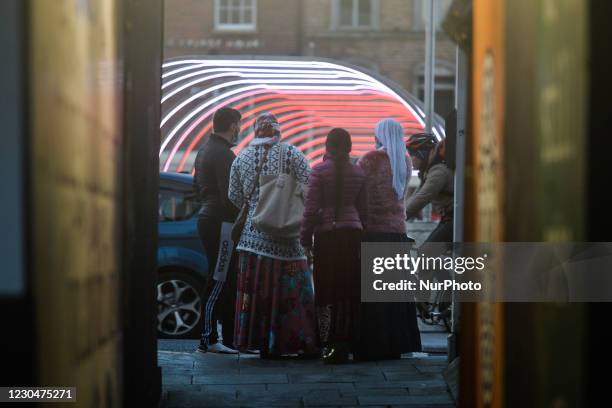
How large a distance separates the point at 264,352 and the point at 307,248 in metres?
0.77

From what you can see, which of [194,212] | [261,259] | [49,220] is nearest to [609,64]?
[49,220]

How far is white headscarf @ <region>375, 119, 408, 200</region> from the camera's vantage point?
8.13 metres

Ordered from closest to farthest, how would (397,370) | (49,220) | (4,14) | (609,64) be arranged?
(4,14)
(49,220)
(609,64)
(397,370)

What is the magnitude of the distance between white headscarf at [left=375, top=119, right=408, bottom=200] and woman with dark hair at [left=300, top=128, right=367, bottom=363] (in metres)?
0.30

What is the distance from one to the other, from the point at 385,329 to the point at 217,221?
4.75 feet

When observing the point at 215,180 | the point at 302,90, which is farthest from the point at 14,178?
the point at 302,90

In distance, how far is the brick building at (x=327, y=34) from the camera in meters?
35.5

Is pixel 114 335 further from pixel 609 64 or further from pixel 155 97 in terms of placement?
pixel 155 97

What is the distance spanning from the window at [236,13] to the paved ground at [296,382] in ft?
93.3

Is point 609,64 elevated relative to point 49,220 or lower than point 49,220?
elevated

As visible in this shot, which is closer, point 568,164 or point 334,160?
point 568,164

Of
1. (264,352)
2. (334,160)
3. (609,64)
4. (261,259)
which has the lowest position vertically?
(264,352)

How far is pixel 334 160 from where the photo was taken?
793 cm

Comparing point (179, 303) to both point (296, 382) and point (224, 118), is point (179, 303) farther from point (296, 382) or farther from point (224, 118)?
point (296, 382)
